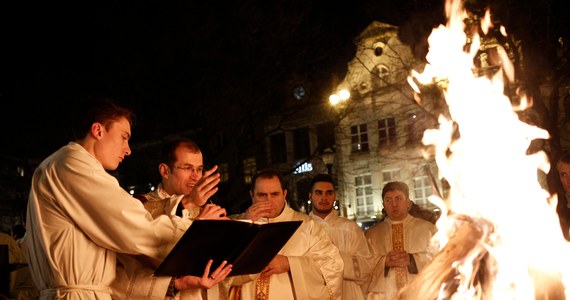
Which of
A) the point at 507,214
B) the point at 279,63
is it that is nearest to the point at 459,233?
the point at 507,214

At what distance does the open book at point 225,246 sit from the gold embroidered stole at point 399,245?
355 centimetres

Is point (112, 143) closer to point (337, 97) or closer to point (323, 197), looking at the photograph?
point (323, 197)

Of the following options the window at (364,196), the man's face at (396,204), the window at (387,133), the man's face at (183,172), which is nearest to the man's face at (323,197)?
the man's face at (396,204)

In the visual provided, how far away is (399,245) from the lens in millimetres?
7828

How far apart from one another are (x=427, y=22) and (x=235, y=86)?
703 cm

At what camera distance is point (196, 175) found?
5281 millimetres

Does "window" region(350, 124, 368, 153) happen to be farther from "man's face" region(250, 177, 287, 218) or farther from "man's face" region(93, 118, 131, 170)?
"man's face" region(93, 118, 131, 170)

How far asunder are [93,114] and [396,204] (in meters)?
4.97

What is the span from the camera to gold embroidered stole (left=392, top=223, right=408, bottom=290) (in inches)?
293

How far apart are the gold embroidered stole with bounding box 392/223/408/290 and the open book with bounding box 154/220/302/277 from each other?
3.55 m

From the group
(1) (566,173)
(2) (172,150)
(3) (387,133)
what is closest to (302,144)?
(3) (387,133)

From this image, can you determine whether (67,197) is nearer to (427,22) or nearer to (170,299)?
(170,299)

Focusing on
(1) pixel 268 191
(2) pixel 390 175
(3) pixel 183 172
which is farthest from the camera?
(2) pixel 390 175

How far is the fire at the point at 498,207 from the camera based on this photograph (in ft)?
14.1
